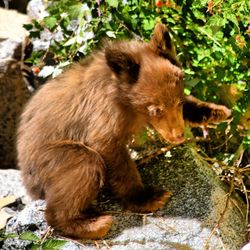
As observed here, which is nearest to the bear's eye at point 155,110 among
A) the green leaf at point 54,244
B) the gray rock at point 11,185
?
the green leaf at point 54,244

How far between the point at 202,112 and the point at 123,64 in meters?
0.78

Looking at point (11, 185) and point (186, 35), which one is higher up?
point (186, 35)

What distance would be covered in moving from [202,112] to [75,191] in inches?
40.6

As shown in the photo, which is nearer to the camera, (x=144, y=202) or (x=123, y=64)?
(x=123, y=64)

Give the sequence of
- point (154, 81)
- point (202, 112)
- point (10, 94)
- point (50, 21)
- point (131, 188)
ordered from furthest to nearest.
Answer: point (10, 94), point (50, 21), point (202, 112), point (131, 188), point (154, 81)

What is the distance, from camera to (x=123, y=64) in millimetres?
3590

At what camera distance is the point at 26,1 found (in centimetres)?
720

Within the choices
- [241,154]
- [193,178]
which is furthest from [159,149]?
[241,154]

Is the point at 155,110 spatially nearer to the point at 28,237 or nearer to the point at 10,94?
the point at 28,237

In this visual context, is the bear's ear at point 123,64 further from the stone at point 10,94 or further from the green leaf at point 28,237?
the stone at point 10,94

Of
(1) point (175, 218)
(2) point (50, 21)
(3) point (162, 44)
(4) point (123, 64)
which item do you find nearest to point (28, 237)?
(1) point (175, 218)

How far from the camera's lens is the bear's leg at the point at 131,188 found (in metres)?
3.74

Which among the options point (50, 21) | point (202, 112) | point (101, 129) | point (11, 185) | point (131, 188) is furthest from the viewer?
point (11, 185)

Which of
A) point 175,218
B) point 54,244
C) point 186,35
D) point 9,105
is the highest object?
point 186,35
